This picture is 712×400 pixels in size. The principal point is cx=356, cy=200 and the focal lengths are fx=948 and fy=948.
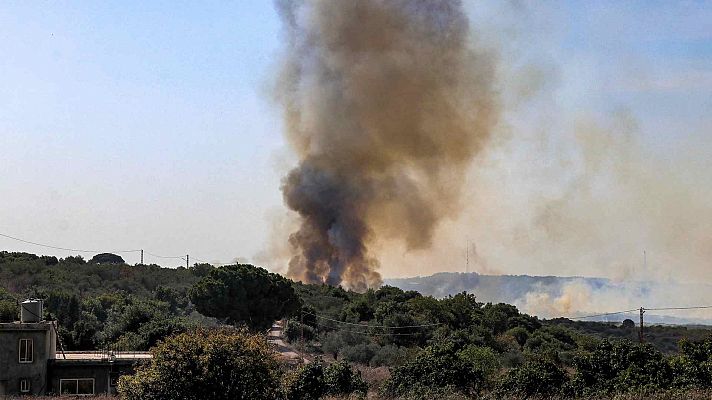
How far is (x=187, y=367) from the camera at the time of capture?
29906 mm

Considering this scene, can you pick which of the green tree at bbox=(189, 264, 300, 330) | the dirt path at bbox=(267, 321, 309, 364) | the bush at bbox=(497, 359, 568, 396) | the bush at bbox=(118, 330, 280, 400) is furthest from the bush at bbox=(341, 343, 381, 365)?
the bush at bbox=(118, 330, 280, 400)

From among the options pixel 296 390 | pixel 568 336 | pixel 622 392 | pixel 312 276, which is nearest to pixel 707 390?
pixel 622 392

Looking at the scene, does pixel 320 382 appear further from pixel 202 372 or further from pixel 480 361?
pixel 480 361

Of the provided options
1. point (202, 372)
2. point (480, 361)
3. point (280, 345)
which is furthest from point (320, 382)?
point (280, 345)

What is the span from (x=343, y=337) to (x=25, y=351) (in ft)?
94.1

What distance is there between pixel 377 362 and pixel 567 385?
20.6 m

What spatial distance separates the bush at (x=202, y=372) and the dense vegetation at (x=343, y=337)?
0.05 meters

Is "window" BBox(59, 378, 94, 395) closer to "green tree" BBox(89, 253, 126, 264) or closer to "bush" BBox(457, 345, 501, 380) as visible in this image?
"bush" BBox(457, 345, 501, 380)

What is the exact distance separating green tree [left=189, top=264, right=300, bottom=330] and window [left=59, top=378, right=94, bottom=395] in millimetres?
22505

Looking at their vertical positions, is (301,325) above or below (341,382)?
above

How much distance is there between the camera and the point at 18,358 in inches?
1711

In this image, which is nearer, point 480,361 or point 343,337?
point 480,361

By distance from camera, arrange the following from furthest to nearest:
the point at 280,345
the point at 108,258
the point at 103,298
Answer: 1. the point at 108,258
2. the point at 103,298
3. the point at 280,345

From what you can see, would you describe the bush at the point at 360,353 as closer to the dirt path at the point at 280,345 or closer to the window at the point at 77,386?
the dirt path at the point at 280,345
